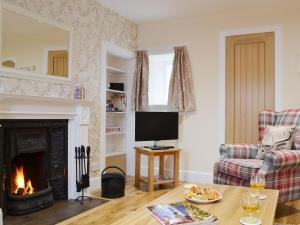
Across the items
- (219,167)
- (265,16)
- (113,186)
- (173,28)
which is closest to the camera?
(219,167)

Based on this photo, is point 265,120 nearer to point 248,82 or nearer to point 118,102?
point 248,82

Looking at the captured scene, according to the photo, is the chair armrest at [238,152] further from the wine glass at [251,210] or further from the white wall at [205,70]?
the wine glass at [251,210]

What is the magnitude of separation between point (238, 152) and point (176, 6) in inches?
83.8

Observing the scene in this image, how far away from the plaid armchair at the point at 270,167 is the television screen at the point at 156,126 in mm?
1022

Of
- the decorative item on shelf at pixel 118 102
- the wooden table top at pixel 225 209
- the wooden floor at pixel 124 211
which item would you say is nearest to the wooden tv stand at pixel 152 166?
the wooden floor at pixel 124 211

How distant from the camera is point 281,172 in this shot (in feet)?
9.33

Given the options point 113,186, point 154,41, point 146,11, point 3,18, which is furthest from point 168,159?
point 3,18

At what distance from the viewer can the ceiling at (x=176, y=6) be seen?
157 inches

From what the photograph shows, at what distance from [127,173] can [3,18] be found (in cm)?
301

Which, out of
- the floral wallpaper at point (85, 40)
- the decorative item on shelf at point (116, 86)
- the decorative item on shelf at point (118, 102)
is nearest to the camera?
the floral wallpaper at point (85, 40)

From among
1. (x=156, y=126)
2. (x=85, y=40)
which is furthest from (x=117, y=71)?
(x=156, y=126)

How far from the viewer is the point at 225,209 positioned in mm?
1837

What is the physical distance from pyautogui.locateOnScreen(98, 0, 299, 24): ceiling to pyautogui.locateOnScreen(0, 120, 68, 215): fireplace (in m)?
1.83

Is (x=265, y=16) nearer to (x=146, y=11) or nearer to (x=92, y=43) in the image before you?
(x=146, y=11)
